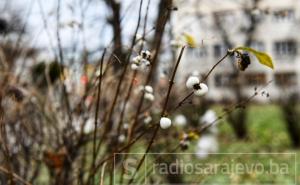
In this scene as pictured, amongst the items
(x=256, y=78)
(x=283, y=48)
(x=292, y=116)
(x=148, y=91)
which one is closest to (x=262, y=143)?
(x=292, y=116)

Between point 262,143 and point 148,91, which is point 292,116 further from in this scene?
point 148,91

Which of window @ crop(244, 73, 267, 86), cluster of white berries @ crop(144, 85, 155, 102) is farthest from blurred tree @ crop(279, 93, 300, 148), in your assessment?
cluster of white berries @ crop(144, 85, 155, 102)

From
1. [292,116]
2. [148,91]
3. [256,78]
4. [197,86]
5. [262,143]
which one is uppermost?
[197,86]

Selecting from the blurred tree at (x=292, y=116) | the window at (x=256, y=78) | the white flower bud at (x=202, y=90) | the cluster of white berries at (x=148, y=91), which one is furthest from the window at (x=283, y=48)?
the white flower bud at (x=202, y=90)

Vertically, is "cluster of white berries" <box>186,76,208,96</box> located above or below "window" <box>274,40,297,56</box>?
above

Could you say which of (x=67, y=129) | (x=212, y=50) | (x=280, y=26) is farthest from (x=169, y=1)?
(x=280, y=26)

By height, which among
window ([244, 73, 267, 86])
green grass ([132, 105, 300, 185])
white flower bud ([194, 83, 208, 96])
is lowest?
green grass ([132, 105, 300, 185])

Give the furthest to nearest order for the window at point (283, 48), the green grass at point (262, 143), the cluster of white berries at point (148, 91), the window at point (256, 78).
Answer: the window at point (283, 48), the green grass at point (262, 143), the window at point (256, 78), the cluster of white berries at point (148, 91)

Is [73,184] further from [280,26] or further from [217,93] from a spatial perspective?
[280,26]

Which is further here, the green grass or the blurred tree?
the blurred tree

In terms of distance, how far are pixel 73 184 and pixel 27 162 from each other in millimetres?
610

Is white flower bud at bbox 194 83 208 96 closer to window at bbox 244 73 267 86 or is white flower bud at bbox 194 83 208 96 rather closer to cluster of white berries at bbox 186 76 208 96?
cluster of white berries at bbox 186 76 208 96

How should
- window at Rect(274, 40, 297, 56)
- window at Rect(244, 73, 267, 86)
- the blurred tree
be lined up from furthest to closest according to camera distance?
1. window at Rect(274, 40, 297, 56)
2. the blurred tree
3. window at Rect(244, 73, 267, 86)

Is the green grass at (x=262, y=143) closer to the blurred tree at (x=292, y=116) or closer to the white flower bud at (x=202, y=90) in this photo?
the blurred tree at (x=292, y=116)
